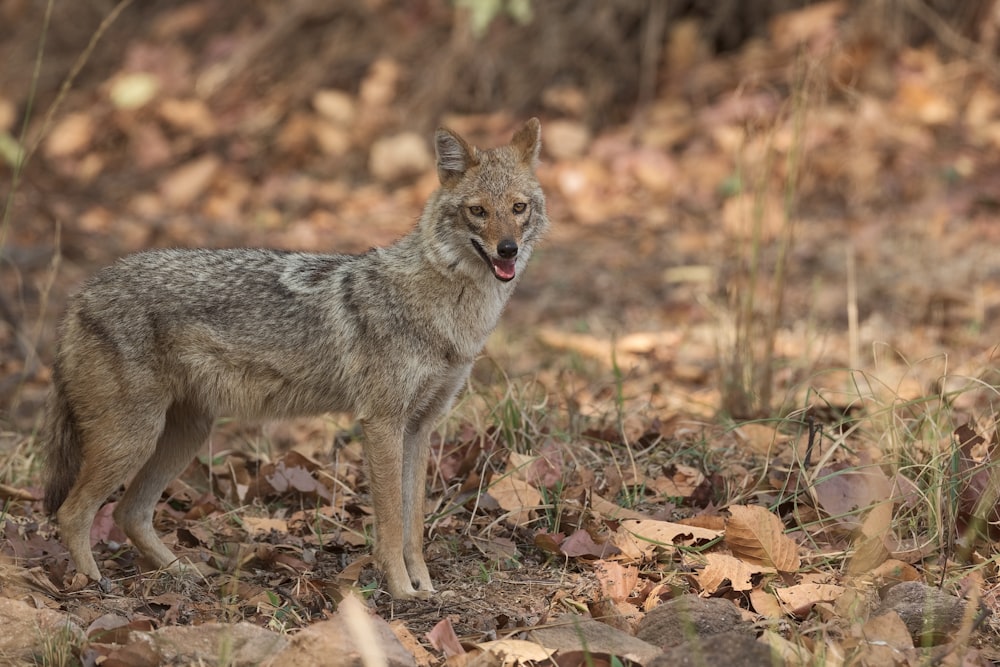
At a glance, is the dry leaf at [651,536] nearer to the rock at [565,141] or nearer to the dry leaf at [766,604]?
the dry leaf at [766,604]

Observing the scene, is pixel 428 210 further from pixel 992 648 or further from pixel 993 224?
pixel 993 224

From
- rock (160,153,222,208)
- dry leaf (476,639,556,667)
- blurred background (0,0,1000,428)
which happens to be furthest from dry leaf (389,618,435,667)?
rock (160,153,222,208)

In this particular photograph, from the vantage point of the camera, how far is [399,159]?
44.5 feet

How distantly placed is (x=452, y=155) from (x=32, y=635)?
9.38 feet

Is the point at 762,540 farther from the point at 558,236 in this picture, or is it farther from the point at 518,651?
the point at 558,236

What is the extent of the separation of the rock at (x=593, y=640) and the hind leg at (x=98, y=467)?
207 cm

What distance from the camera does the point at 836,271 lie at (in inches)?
416

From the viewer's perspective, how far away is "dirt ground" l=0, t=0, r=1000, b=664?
5.40 metres

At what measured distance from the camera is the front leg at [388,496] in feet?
16.6

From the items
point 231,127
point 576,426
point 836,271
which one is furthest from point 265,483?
point 231,127

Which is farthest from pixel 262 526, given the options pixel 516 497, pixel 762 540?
pixel 762 540

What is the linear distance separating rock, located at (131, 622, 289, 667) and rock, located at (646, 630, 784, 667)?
1.34m

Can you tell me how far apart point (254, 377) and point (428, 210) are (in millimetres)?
1156

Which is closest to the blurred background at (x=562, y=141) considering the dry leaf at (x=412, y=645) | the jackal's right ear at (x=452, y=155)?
the jackal's right ear at (x=452, y=155)
